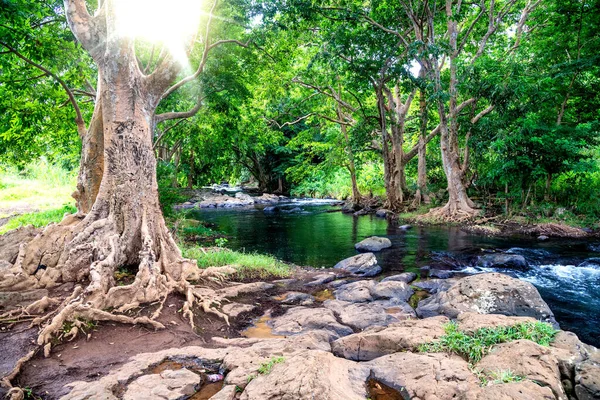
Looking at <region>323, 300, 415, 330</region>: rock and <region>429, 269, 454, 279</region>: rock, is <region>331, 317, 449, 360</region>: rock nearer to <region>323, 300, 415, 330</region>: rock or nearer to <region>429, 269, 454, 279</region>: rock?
<region>323, 300, 415, 330</region>: rock

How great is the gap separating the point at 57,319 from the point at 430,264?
879 centimetres

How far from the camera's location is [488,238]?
1352 centimetres

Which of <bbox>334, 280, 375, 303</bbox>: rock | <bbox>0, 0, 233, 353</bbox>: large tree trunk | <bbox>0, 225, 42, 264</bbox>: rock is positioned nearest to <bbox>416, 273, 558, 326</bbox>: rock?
<bbox>334, 280, 375, 303</bbox>: rock

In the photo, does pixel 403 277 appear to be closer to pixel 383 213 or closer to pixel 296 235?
pixel 296 235

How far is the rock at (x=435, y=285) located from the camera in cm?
750

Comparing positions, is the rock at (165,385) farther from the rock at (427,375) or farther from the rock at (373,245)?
the rock at (373,245)

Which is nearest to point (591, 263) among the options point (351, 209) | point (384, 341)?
point (384, 341)

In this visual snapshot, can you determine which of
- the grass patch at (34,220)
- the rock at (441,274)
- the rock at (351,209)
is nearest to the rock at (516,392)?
the rock at (441,274)

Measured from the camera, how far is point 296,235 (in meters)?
15.7

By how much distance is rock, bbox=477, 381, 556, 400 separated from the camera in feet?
9.33

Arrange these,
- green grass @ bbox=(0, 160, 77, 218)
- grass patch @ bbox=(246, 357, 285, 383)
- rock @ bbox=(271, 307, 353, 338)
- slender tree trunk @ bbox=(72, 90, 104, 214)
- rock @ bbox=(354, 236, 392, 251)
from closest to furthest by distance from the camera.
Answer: grass patch @ bbox=(246, 357, 285, 383) → rock @ bbox=(271, 307, 353, 338) → slender tree trunk @ bbox=(72, 90, 104, 214) → rock @ bbox=(354, 236, 392, 251) → green grass @ bbox=(0, 160, 77, 218)

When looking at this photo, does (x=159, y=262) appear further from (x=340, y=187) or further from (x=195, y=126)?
(x=340, y=187)

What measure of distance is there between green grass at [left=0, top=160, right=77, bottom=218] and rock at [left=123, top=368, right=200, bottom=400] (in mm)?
14444

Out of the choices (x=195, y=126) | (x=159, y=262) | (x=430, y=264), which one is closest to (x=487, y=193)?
(x=430, y=264)
